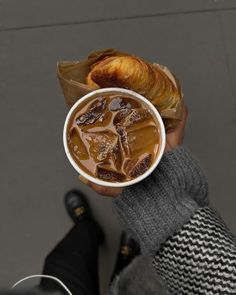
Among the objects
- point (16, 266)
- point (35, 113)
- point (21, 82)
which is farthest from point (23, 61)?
point (16, 266)

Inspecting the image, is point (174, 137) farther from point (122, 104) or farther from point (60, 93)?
point (60, 93)

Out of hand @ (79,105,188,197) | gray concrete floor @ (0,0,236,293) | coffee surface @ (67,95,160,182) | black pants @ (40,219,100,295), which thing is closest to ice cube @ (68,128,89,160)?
coffee surface @ (67,95,160,182)

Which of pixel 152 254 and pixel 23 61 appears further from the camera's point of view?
pixel 23 61

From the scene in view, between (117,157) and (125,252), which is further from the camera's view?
(125,252)

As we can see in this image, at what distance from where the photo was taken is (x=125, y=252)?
4.65 ft

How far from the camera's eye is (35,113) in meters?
1.48

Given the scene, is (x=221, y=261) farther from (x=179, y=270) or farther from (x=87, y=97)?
(x=87, y=97)

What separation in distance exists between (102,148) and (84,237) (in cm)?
65

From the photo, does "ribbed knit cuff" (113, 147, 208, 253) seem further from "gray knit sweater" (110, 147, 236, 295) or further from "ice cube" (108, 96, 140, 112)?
"ice cube" (108, 96, 140, 112)

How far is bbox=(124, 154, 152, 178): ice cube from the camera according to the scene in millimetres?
789

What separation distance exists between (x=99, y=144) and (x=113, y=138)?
0.03 meters

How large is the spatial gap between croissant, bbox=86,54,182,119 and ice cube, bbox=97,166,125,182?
138 millimetres

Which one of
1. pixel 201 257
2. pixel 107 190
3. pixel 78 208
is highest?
pixel 107 190

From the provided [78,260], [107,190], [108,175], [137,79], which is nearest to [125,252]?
[78,260]
